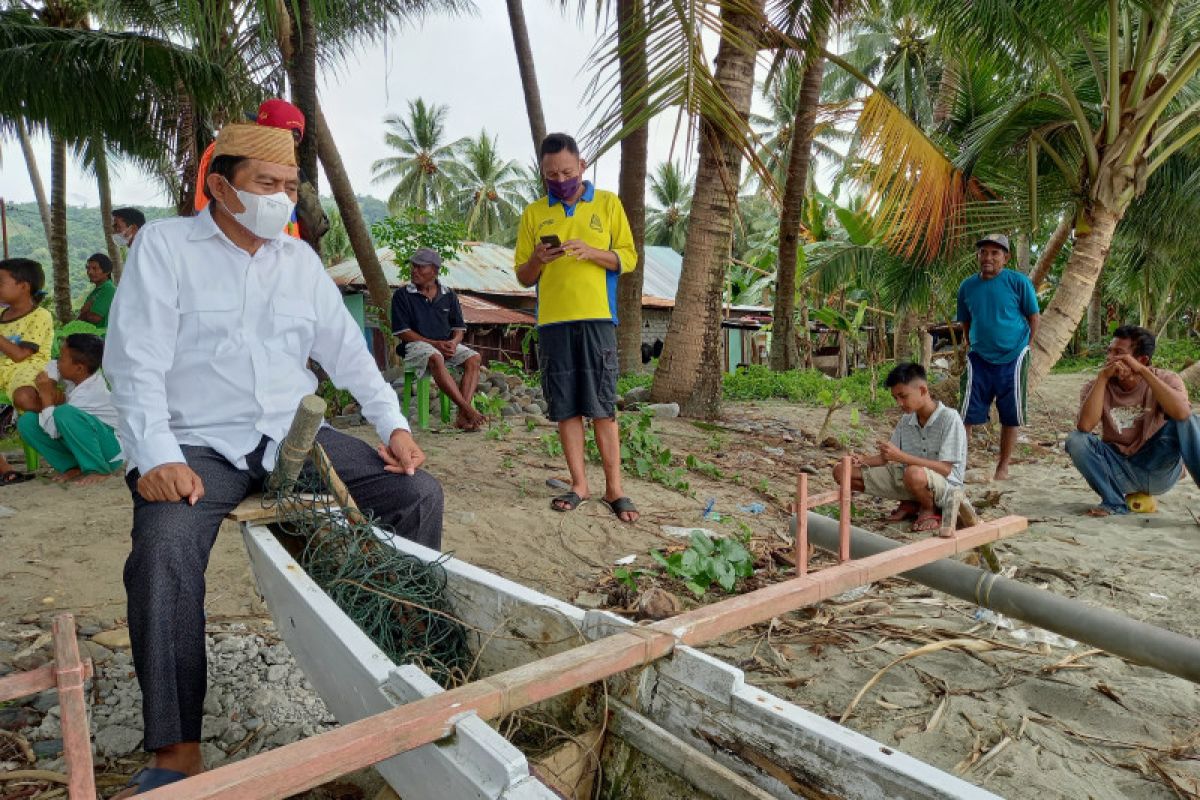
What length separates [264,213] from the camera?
2203mm

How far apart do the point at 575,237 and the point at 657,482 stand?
1740 millimetres

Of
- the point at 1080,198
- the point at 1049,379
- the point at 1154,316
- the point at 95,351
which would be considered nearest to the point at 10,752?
the point at 95,351

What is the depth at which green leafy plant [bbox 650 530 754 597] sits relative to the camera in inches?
125

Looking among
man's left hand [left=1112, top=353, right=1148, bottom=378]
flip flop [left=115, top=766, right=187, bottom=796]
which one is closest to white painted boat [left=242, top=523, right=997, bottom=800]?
flip flop [left=115, top=766, right=187, bottom=796]

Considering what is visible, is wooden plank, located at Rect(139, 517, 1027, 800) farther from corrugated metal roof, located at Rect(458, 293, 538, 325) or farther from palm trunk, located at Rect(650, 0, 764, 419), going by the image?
corrugated metal roof, located at Rect(458, 293, 538, 325)

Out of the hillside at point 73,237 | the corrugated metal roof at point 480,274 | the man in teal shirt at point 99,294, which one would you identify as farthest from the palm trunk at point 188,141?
the hillside at point 73,237

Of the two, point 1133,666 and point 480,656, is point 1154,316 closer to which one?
point 1133,666

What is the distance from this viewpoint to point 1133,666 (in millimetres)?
2576

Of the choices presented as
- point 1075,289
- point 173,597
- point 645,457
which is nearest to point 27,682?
point 173,597

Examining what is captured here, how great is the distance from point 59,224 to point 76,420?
9804 millimetres

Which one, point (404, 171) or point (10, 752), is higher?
point (404, 171)

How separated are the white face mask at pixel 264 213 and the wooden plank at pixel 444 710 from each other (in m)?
1.52

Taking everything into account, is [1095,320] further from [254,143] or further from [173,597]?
[173,597]

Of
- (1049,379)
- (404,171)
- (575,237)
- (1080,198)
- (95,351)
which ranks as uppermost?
(404,171)
